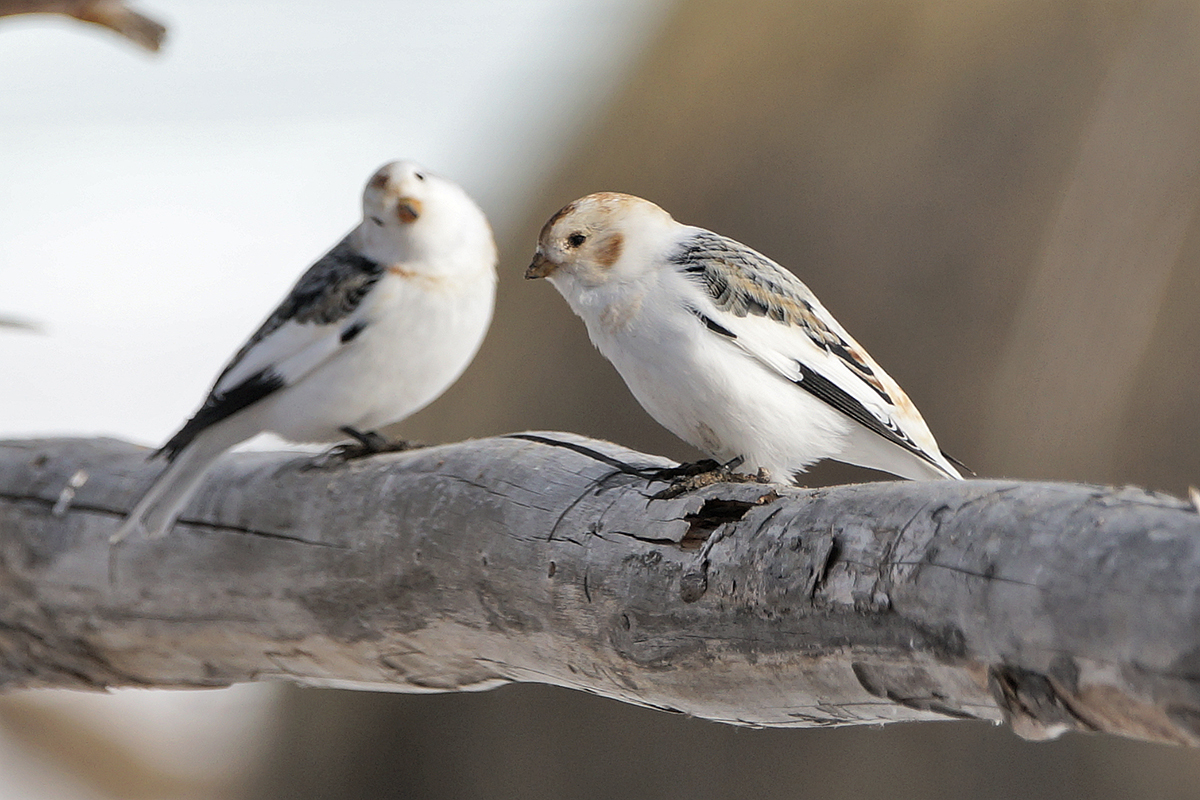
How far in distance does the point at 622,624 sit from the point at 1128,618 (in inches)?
21.1

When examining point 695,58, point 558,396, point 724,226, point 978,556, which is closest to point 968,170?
point 724,226

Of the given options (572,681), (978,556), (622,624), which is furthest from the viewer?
(572,681)

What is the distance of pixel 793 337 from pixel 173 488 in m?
0.96

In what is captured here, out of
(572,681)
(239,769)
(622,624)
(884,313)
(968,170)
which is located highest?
(968,170)

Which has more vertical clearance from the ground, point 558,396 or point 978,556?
point 978,556

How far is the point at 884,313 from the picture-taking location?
2.78m

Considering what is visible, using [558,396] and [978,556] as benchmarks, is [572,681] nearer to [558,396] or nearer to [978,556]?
[978,556]

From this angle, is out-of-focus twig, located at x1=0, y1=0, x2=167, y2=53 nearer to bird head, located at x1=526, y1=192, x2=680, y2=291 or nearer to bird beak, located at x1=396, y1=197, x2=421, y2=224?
bird beak, located at x1=396, y1=197, x2=421, y2=224

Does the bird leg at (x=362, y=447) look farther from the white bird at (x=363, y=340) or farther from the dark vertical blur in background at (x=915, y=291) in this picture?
the dark vertical blur in background at (x=915, y=291)

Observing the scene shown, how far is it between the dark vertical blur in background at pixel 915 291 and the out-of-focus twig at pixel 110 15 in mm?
1358

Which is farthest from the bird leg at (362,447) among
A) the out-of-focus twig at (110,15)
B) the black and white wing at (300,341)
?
the out-of-focus twig at (110,15)

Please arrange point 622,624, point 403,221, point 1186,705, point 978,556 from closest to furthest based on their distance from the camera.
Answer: point 1186,705, point 978,556, point 622,624, point 403,221

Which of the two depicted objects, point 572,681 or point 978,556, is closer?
point 978,556

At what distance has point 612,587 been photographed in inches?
47.9
